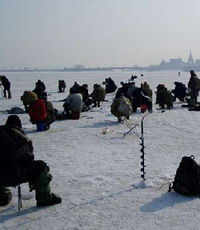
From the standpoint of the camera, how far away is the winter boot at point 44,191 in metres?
5.73

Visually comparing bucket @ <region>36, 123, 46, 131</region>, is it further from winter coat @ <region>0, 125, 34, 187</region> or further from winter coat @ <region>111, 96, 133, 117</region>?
winter coat @ <region>0, 125, 34, 187</region>

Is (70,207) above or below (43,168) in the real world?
below

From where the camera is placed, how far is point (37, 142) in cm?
1120

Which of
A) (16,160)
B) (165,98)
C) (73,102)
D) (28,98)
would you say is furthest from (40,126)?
(165,98)

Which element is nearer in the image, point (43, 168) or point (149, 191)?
point (43, 168)

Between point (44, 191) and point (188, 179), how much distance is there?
7.39 ft

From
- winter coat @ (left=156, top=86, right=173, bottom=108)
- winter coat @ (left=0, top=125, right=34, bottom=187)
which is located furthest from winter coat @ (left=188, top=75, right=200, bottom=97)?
winter coat @ (left=0, top=125, right=34, bottom=187)

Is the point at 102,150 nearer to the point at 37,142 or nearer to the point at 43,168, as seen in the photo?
the point at 37,142

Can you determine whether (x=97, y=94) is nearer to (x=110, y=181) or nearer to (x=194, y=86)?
(x=194, y=86)

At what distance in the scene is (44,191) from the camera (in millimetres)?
5855

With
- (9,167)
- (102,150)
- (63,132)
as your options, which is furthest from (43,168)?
(63,132)

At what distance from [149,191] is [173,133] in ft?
19.2

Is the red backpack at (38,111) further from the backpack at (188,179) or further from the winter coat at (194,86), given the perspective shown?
the winter coat at (194,86)

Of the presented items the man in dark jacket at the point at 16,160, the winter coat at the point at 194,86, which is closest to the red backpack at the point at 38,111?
the man in dark jacket at the point at 16,160
